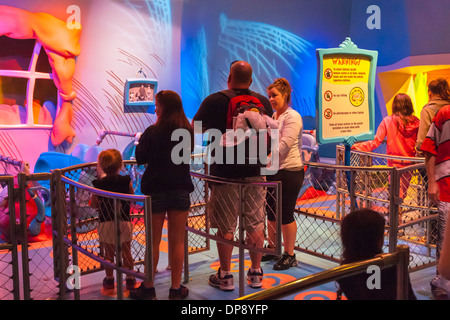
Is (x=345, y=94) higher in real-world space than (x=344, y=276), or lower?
higher

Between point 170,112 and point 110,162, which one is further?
point 110,162

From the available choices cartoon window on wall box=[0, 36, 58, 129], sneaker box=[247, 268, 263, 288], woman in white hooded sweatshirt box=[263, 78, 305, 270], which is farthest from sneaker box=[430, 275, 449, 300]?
cartoon window on wall box=[0, 36, 58, 129]

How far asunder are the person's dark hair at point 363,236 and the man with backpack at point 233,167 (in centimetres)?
141

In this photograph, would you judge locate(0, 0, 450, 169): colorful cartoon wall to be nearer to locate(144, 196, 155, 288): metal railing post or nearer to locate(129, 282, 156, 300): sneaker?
locate(129, 282, 156, 300): sneaker

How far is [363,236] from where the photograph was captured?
205cm

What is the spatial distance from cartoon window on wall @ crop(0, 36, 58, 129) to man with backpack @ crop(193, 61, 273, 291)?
124 inches

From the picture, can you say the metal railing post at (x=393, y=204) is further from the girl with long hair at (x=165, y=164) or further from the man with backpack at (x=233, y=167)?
the girl with long hair at (x=165, y=164)

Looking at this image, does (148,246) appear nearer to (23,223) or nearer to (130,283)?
(23,223)

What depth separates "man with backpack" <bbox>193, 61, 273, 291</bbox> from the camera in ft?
11.3

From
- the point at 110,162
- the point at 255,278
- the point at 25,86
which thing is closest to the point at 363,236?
the point at 255,278

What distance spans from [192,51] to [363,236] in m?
5.51

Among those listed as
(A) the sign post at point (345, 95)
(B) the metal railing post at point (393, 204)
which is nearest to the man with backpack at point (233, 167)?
(B) the metal railing post at point (393, 204)

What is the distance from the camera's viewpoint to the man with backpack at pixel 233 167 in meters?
3.45
